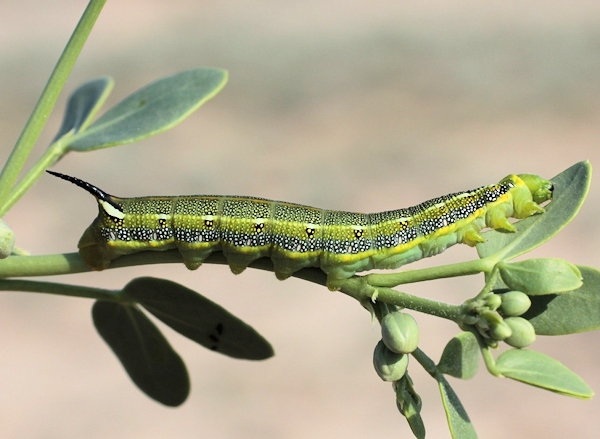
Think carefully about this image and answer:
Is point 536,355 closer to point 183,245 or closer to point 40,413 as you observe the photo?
point 183,245

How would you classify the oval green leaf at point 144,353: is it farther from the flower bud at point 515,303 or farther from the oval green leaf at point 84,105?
the flower bud at point 515,303

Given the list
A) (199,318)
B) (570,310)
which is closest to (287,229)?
(199,318)

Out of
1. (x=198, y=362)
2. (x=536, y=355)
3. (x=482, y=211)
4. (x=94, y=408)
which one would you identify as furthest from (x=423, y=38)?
(x=536, y=355)

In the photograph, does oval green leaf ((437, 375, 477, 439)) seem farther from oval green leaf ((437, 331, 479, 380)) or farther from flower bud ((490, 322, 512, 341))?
flower bud ((490, 322, 512, 341))

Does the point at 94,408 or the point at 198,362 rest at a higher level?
the point at 198,362

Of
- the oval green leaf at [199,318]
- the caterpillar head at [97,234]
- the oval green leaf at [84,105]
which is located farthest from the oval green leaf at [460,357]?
the oval green leaf at [84,105]

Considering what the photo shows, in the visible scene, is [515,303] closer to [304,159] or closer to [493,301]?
[493,301]
